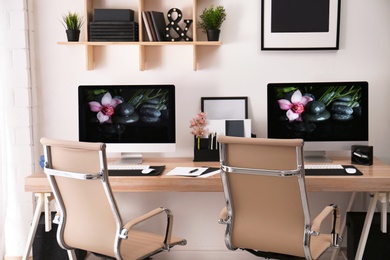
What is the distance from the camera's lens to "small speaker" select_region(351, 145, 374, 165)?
3.60 metres

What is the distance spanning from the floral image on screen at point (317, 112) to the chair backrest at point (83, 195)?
1.27 metres

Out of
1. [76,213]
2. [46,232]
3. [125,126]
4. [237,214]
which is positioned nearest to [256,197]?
[237,214]

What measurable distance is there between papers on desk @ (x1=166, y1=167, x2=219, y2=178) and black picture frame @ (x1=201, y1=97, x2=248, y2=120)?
481 millimetres

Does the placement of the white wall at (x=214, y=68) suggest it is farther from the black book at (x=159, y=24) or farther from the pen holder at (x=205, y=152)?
the pen holder at (x=205, y=152)

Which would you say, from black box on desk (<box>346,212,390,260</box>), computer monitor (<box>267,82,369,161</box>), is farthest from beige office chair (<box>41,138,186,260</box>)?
black box on desk (<box>346,212,390,260</box>)

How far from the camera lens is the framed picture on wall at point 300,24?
3846mm

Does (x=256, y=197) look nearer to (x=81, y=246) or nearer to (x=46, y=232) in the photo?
(x=81, y=246)

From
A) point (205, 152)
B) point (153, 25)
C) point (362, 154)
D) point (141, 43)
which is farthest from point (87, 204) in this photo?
point (362, 154)

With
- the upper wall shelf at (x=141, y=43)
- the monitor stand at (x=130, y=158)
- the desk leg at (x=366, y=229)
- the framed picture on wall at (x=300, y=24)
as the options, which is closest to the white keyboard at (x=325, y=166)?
the desk leg at (x=366, y=229)

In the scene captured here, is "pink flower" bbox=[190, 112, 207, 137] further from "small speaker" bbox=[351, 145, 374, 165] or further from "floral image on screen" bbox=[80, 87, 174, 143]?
"small speaker" bbox=[351, 145, 374, 165]

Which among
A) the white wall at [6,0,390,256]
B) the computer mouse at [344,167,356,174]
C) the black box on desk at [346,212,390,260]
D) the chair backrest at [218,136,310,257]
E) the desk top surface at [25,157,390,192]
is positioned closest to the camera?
the chair backrest at [218,136,310,257]

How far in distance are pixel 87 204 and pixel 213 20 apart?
1.46 m

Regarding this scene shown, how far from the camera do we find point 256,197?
111 inches

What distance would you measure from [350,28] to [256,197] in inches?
62.0
